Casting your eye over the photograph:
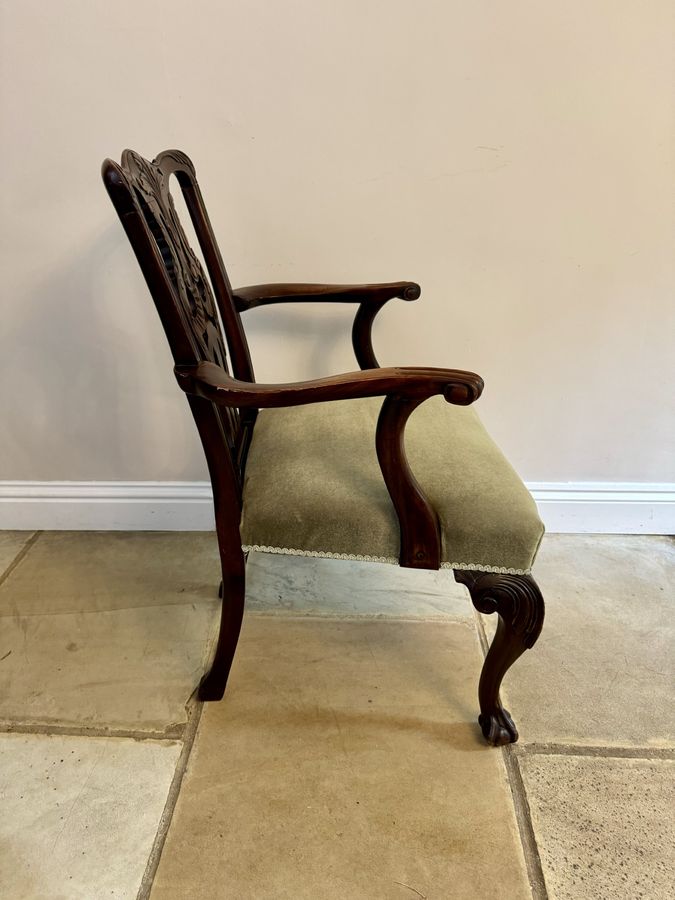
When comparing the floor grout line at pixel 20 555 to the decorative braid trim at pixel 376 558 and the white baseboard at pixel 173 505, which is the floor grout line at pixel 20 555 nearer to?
the white baseboard at pixel 173 505

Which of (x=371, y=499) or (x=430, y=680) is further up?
(x=371, y=499)

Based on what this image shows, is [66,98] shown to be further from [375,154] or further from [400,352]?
[400,352]

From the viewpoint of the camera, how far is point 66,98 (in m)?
1.34

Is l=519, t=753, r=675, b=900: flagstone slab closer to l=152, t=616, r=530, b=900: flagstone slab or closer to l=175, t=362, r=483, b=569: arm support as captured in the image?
l=152, t=616, r=530, b=900: flagstone slab

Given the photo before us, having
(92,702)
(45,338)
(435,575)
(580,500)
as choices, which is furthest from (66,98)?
(580,500)

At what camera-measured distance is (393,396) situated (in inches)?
33.4

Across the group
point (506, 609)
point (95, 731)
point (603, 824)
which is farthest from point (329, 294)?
point (603, 824)

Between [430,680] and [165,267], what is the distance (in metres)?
1.02

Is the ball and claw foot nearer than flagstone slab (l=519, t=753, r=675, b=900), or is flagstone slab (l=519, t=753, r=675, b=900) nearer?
flagstone slab (l=519, t=753, r=675, b=900)

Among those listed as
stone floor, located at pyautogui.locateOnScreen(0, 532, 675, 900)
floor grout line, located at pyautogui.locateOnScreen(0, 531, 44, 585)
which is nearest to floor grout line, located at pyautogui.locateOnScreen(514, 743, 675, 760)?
stone floor, located at pyautogui.locateOnScreen(0, 532, 675, 900)

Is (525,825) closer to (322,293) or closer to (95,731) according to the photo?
(95,731)

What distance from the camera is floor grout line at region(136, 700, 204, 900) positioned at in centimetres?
92

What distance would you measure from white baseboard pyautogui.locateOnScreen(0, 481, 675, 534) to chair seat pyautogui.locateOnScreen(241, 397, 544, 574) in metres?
0.78

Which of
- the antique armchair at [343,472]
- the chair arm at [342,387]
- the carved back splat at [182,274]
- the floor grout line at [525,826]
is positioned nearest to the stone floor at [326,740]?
the floor grout line at [525,826]
